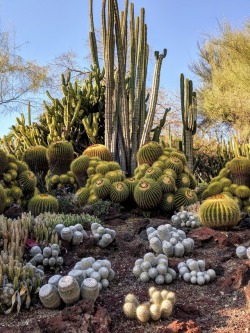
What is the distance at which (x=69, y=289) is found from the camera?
3100 millimetres

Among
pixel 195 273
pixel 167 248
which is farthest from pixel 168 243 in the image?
pixel 195 273

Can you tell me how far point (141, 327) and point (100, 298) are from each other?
1.85 feet

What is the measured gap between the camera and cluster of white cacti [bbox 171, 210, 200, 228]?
5758mm

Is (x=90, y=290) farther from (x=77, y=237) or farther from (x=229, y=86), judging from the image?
(x=229, y=86)

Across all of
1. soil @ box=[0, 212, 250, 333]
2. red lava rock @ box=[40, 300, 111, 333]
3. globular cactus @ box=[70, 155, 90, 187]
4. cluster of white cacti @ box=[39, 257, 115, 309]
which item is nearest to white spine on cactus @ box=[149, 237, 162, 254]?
soil @ box=[0, 212, 250, 333]

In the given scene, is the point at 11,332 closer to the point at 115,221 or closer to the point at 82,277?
the point at 82,277

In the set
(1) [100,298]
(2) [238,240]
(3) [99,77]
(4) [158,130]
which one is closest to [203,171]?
(4) [158,130]

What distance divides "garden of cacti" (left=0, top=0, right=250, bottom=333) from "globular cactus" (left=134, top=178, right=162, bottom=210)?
0.02 metres

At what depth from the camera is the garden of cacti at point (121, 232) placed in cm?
306

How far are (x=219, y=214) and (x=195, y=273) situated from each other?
6.36 feet

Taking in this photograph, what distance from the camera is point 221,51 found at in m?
20.6

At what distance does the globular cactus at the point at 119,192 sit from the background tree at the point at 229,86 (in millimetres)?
11362

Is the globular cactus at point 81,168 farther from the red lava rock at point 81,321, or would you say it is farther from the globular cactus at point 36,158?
the red lava rock at point 81,321

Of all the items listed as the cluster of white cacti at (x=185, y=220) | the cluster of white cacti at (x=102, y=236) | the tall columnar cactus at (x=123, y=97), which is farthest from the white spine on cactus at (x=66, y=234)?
the tall columnar cactus at (x=123, y=97)
